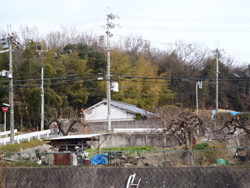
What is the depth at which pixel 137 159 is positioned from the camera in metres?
16.1

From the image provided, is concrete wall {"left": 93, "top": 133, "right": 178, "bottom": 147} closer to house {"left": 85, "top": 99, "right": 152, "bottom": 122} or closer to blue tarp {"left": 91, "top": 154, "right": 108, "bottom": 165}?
house {"left": 85, "top": 99, "right": 152, "bottom": 122}

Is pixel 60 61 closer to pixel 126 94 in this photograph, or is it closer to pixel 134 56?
pixel 126 94

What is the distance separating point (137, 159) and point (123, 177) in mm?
2023

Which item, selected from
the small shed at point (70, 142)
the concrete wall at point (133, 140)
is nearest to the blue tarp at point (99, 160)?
the small shed at point (70, 142)

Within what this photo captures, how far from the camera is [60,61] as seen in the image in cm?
4350

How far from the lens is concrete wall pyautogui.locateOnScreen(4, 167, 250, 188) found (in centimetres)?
1340

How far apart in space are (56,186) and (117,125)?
1873 centimetres

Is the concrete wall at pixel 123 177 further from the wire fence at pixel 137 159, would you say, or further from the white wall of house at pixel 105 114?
the white wall of house at pixel 105 114

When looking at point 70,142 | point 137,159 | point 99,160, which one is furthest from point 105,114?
point 99,160

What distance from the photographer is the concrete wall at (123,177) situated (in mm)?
13398

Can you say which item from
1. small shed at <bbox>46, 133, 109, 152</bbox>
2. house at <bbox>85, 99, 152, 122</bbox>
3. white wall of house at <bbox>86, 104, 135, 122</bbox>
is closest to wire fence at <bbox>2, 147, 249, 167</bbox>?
small shed at <bbox>46, 133, 109, 152</bbox>

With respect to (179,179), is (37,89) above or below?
above

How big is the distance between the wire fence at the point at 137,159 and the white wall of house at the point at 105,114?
21819 mm

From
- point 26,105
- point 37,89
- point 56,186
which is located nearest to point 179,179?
point 56,186
